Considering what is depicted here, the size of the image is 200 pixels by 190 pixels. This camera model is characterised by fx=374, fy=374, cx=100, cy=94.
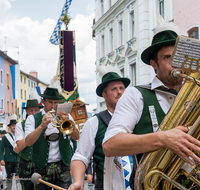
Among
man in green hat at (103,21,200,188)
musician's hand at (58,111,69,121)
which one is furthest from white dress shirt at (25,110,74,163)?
man in green hat at (103,21,200,188)

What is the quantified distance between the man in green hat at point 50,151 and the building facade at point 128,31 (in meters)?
12.2

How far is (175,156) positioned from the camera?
2.11m

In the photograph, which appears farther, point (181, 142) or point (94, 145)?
point (94, 145)

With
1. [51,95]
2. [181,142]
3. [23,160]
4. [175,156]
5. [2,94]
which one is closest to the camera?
[181,142]

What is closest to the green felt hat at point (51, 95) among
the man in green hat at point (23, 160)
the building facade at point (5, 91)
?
the man in green hat at point (23, 160)

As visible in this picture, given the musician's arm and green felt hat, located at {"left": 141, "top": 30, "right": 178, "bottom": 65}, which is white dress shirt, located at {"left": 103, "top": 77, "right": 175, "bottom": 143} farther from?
green felt hat, located at {"left": 141, "top": 30, "right": 178, "bottom": 65}

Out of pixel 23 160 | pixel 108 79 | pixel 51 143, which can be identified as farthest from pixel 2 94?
pixel 108 79

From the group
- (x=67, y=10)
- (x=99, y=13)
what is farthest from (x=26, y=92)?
(x=67, y=10)

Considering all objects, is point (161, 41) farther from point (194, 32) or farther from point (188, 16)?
point (188, 16)

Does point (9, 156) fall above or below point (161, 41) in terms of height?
below

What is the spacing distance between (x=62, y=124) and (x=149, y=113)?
3.47 metres

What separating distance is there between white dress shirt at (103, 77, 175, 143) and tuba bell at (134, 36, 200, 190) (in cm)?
24

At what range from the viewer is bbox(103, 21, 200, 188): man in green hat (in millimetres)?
2090

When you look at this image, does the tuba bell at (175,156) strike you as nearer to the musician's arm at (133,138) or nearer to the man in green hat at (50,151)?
the musician's arm at (133,138)
